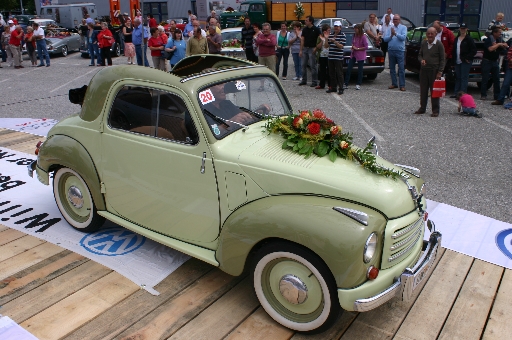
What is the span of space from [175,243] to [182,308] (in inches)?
21.7

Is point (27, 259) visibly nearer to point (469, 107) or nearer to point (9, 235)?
point (9, 235)

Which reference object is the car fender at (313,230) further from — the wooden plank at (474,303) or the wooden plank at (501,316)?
the wooden plank at (501,316)

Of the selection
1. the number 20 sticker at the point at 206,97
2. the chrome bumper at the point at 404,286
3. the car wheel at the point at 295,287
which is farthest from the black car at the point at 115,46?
the chrome bumper at the point at 404,286

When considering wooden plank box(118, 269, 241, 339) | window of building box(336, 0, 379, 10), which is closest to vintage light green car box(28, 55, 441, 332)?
wooden plank box(118, 269, 241, 339)

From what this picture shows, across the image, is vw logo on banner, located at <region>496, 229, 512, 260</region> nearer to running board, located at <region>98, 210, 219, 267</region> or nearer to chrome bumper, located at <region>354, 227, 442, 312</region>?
chrome bumper, located at <region>354, 227, 442, 312</region>

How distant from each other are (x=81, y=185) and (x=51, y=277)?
39.0 inches

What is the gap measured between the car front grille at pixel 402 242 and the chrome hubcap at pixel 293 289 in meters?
0.60

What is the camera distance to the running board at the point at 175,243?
3527mm

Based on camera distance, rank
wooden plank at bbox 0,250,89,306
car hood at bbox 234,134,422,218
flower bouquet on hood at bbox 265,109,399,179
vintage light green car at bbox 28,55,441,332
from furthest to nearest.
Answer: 1. wooden plank at bbox 0,250,89,306
2. flower bouquet on hood at bbox 265,109,399,179
3. car hood at bbox 234,134,422,218
4. vintage light green car at bbox 28,55,441,332

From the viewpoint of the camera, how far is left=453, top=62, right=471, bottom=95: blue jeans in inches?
406

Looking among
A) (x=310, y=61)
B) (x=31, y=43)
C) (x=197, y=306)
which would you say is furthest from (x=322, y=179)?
(x=31, y=43)

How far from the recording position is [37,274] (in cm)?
388

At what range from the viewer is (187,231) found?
370 cm

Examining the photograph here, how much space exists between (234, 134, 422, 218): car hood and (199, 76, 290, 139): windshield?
0.36m
